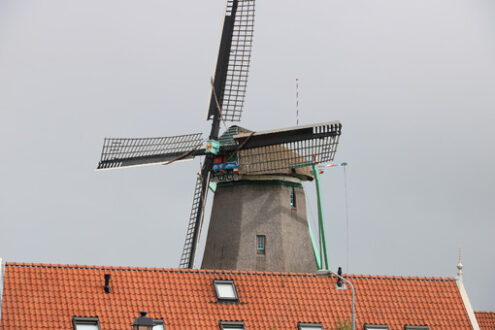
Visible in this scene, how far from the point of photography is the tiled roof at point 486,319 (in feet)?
150

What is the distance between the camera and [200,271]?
39.8 meters

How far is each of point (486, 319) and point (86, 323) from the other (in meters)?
16.3

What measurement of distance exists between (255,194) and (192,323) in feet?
37.4

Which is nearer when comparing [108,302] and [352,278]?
[108,302]

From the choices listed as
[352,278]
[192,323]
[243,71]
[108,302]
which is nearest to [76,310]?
Answer: [108,302]

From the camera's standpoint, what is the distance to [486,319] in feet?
151

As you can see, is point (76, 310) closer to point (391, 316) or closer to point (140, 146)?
point (391, 316)

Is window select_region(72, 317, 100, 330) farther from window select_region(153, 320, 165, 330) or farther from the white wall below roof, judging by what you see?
the white wall below roof

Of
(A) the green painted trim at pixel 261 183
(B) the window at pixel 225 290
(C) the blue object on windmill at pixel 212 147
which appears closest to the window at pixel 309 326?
(B) the window at pixel 225 290

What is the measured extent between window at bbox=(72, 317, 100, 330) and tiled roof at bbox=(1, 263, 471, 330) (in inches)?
5.9

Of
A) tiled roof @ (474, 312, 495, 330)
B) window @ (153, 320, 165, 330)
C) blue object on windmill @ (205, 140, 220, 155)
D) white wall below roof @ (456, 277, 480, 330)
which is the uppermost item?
blue object on windmill @ (205, 140, 220, 155)

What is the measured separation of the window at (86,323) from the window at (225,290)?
4.21 m

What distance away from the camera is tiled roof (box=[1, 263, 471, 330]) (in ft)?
121

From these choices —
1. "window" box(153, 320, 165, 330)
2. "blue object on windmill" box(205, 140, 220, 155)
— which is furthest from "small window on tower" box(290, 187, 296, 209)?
"window" box(153, 320, 165, 330)
